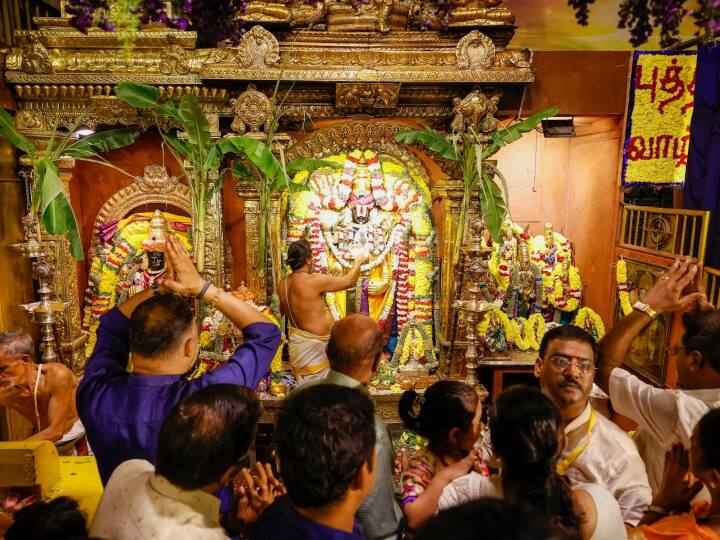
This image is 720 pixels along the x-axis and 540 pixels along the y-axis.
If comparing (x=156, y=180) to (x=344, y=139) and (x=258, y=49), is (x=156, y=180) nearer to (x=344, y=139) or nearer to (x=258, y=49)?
(x=258, y=49)

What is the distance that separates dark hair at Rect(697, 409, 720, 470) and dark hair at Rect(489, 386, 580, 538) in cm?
46

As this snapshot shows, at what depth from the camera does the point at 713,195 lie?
4.61 metres

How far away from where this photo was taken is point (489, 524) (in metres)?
0.87

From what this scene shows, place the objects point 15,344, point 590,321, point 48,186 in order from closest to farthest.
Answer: point 15,344 → point 48,186 → point 590,321

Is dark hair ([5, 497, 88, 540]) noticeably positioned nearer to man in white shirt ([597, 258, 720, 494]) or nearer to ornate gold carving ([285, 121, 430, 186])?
man in white shirt ([597, 258, 720, 494])

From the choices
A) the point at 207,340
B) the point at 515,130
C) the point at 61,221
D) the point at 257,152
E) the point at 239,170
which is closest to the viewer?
the point at 61,221

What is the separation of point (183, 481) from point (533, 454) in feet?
3.31

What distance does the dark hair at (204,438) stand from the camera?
1459 mm

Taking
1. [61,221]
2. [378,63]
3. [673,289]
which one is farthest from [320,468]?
[378,63]

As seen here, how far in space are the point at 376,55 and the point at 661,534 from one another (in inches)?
179

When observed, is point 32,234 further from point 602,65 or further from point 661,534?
point 602,65

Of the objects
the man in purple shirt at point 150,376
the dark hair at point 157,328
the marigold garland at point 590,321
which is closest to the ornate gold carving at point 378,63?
the marigold garland at point 590,321

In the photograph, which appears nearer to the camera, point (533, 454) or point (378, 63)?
point (533, 454)

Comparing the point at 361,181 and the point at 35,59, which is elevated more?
the point at 35,59
